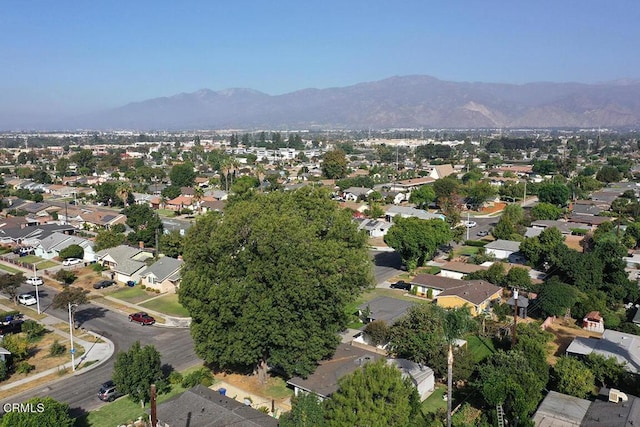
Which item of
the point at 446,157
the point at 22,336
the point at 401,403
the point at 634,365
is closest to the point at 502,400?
the point at 401,403

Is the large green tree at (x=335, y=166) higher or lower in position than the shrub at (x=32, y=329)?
higher

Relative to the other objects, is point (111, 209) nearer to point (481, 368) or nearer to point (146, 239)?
point (146, 239)

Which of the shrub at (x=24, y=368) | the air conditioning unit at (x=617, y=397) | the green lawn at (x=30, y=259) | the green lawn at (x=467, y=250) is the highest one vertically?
the air conditioning unit at (x=617, y=397)

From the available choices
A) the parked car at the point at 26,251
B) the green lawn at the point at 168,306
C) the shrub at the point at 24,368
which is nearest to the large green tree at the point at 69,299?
the shrub at the point at 24,368

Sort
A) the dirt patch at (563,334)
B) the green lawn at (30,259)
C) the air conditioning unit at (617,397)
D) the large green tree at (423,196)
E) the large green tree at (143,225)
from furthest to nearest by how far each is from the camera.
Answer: the large green tree at (423,196)
the large green tree at (143,225)
the green lawn at (30,259)
the dirt patch at (563,334)
the air conditioning unit at (617,397)

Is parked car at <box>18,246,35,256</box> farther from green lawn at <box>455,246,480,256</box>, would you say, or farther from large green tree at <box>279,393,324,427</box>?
large green tree at <box>279,393,324,427</box>

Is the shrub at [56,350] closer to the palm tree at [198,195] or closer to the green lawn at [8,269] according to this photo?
the green lawn at [8,269]

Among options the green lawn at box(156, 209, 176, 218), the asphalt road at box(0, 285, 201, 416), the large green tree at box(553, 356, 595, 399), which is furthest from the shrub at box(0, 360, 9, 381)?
the green lawn at box(156, 209, 176, 218)
